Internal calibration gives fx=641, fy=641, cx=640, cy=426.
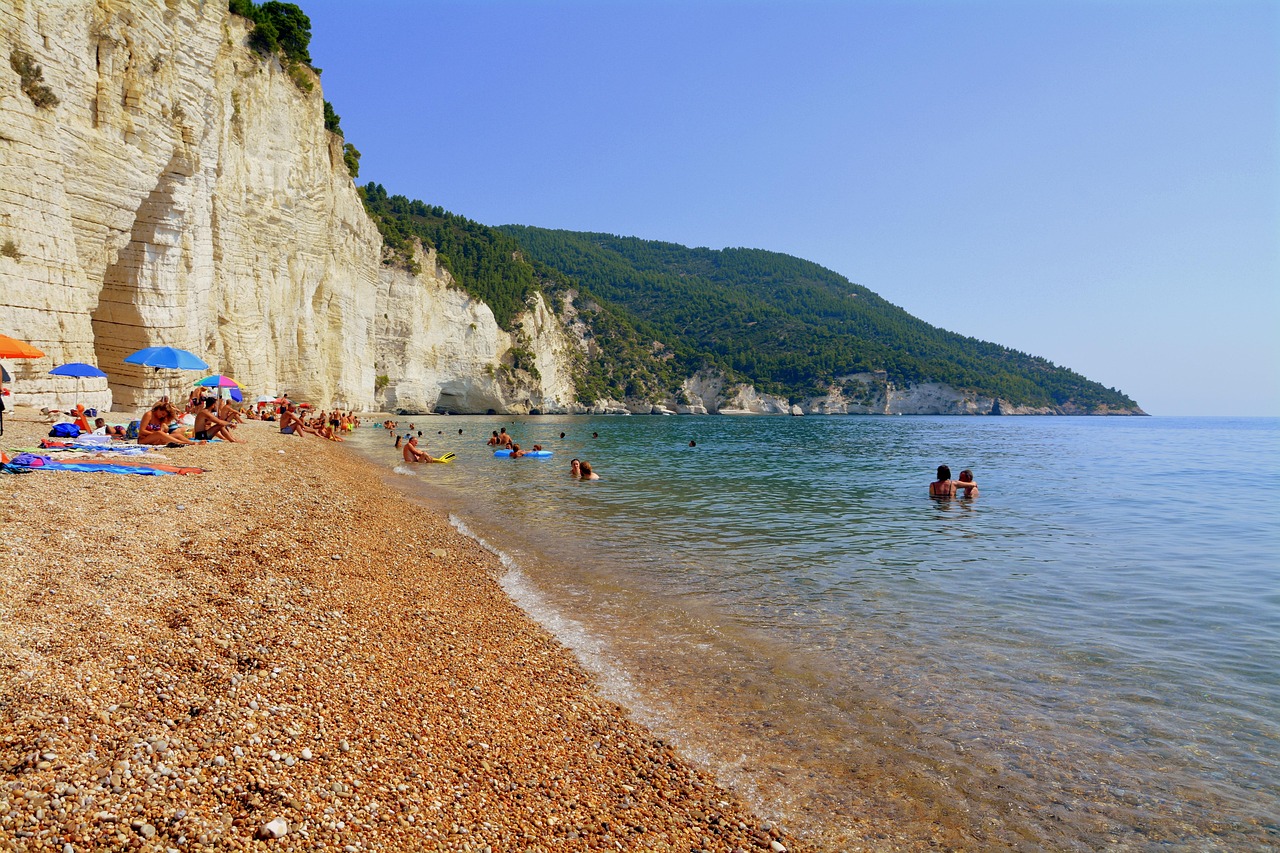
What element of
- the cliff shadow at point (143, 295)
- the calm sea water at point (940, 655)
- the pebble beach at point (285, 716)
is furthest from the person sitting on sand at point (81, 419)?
the pebble beach at point (285, 716)

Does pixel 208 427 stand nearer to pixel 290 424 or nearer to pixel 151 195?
pixel 290 424

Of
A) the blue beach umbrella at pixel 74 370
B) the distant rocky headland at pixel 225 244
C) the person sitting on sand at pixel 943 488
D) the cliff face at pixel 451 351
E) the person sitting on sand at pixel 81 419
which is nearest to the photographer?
the person sitting on sand at pixel 81 419

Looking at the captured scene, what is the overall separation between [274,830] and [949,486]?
1837 centimetres

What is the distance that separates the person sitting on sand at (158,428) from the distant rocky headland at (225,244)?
5013mm

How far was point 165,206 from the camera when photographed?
2203 cm

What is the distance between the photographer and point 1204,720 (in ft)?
16.8

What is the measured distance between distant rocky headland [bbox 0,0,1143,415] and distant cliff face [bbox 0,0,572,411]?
7cm

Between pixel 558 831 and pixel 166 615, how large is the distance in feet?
11.1

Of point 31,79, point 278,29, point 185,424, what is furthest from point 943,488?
point 278,29

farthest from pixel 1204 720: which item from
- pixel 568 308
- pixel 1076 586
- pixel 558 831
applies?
pixel 568 308

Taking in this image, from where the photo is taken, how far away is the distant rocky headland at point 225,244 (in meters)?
16.8

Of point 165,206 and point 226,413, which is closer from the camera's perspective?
point 226,413

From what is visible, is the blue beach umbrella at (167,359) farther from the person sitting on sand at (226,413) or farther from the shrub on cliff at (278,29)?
the shrub on cliff at (278,29)

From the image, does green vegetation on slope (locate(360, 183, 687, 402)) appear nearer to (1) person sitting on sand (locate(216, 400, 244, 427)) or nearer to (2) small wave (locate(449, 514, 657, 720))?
(1) person sitting on sand (locate(216, 400, 244, 427))
